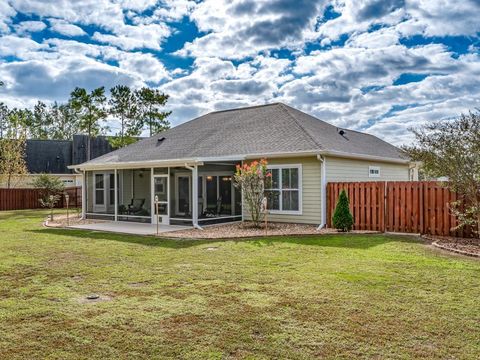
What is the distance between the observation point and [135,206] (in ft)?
54.5

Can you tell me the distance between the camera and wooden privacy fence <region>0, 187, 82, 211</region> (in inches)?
1047

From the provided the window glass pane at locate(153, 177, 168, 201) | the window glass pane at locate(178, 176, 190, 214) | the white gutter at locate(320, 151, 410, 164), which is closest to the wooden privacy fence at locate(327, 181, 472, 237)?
the white gutter at locate(320, 151, 410, 164)

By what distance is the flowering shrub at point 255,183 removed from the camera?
13.6 metres

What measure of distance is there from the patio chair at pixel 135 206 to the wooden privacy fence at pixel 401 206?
25.4 ft

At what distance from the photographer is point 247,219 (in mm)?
15844

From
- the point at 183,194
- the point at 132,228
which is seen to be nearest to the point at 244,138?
the point at 183,194

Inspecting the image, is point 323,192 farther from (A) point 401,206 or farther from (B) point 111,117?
(B) point 111,117

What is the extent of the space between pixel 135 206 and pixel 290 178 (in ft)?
22.0

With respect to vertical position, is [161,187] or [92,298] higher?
[161,187]

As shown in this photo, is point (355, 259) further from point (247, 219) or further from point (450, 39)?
point (450, 39)

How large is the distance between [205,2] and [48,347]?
12.7m

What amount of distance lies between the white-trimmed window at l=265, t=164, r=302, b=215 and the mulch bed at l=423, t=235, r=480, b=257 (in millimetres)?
4646

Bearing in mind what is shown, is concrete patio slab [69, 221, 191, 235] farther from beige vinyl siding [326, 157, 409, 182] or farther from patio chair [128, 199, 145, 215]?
beige vinyl siding [326, 157, 409, 182]

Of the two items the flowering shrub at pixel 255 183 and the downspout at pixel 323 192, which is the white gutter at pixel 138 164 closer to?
the flowering shrub at pixel 255 183
